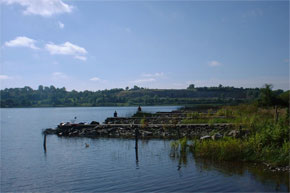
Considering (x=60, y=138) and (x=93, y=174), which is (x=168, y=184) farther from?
(x=60, y=138)

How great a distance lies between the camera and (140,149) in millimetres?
20359

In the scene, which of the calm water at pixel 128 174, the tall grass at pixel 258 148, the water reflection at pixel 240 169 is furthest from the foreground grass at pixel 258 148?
the calm water at pixel 128 174

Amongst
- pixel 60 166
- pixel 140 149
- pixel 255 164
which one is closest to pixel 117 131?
pixel 140 149

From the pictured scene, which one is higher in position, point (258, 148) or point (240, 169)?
point (258, 148)

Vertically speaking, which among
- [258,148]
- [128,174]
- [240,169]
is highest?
[258,148]

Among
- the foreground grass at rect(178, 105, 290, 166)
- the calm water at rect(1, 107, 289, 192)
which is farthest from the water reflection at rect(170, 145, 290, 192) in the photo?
the foreground grass at rect(178, 105, 290, 166)

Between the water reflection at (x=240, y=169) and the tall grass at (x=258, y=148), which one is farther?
the tall grass at (x=258, y=148)

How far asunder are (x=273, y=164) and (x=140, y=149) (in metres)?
9.27

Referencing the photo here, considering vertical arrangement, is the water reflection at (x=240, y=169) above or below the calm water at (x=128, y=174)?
above

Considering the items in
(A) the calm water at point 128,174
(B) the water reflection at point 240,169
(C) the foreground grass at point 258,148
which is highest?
(C) the foreground grass at point 258,148

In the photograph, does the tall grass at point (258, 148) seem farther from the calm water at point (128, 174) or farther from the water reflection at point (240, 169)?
the calm water at point (128, 174)

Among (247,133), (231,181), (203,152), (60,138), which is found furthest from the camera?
(60,138)

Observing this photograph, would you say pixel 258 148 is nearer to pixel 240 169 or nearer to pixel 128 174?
pixel 240 169

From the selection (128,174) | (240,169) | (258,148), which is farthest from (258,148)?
(128,174)
